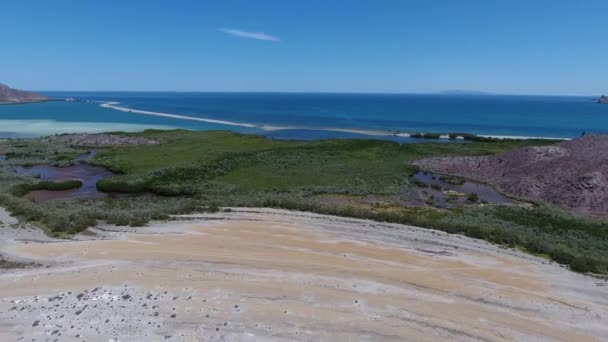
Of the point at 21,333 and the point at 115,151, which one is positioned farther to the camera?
the point at 115,151

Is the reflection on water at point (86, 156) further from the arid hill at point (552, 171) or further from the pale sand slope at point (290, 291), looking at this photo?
the arid hill at point (552, 171)

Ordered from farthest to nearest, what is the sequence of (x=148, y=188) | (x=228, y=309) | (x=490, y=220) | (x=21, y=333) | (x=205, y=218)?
1. (x=148, y=188)
2. (x=490, y=220)
3. (x=205, y=218)
4. (x=228, y=309)
5. (x=21, y=333)

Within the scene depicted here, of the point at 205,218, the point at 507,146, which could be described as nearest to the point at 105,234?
the point at 205,218

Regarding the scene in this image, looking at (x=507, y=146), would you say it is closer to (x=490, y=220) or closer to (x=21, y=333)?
(x=490, y=220)

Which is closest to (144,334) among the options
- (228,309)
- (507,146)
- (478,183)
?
(228,309)

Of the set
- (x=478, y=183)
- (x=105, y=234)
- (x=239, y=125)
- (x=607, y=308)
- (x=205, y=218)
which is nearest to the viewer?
(x=607, y=308)

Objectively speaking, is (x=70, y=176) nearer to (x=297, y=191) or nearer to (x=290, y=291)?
(x=297, y=191)

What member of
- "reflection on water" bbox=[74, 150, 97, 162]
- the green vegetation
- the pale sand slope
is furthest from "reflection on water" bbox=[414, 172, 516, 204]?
"reflection on water" bbox=[74, 150, 97, 162]

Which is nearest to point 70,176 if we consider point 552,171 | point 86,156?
point 86,156
